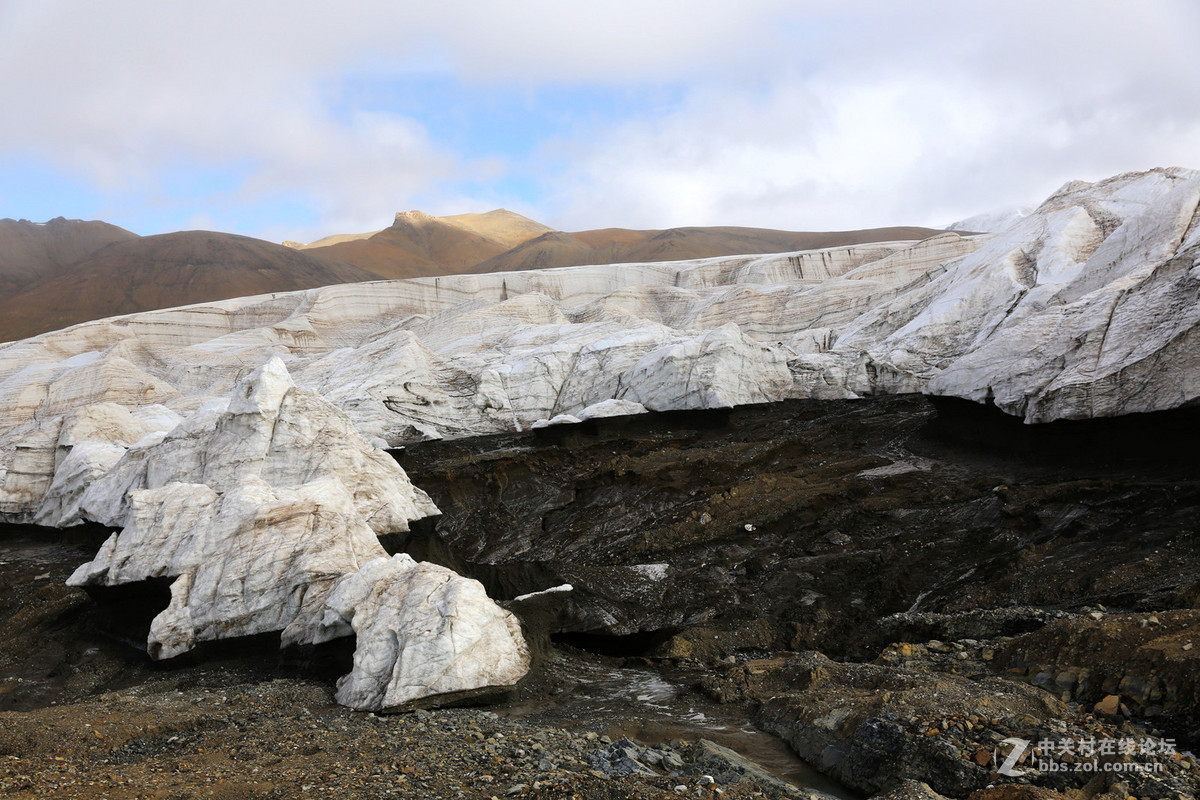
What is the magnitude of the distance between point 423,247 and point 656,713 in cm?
10686

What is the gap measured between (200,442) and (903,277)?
3259cm

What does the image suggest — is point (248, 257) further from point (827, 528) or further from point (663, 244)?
Result: point (827, 528)

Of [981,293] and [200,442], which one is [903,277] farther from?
[200,442]

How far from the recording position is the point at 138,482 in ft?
53.5

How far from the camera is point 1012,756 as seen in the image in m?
5.14

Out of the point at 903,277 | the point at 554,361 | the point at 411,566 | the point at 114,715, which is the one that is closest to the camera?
the point at 114,715

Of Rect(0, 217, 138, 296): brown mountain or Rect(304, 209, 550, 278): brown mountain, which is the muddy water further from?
Rect(0, 217, 138, 296): brown mountain

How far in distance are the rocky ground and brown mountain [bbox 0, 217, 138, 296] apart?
9086 cm

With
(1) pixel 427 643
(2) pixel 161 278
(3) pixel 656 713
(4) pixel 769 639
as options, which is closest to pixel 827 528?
(4) pixel 769 639

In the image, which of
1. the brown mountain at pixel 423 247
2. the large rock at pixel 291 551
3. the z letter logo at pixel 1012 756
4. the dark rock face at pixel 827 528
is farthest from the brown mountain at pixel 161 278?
A: the z letter logo at pixel 1012 756

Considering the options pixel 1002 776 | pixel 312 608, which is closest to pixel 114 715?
pixel 312 608

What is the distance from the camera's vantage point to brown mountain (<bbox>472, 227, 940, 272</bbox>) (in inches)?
3568

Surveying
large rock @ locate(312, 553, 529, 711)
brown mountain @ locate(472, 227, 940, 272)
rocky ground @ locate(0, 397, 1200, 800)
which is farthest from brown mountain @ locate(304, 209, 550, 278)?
large rock @ locate(312, 553, 529, 711)

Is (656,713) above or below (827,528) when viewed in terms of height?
below
